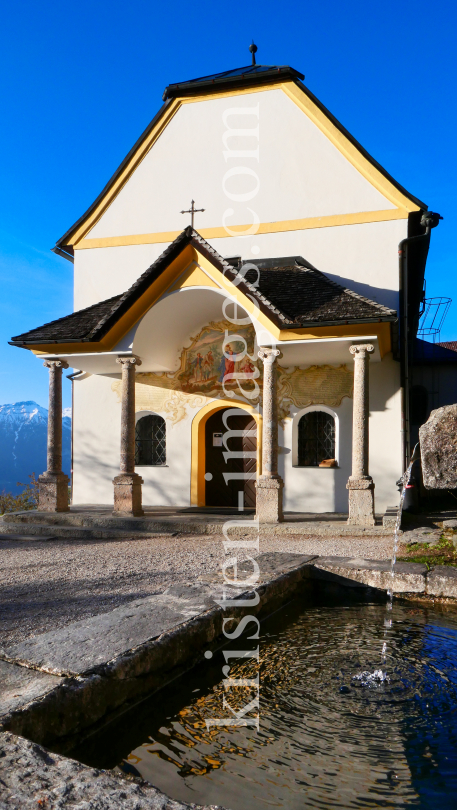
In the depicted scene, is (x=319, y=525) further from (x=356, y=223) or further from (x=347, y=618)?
(x=356, y=223)

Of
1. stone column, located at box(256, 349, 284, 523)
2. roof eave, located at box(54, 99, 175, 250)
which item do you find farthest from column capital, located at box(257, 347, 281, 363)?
roof eave, located at box(54, 99, 175, 250)

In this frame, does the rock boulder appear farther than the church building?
No

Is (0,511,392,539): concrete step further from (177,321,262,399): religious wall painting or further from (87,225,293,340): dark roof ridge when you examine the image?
(87,225,293,340): dark roof ridge

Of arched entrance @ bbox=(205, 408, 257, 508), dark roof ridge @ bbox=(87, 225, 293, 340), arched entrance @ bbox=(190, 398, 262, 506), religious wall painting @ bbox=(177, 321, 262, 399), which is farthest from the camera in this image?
arched entrance @ bbox=(205, 408, 257, 508)

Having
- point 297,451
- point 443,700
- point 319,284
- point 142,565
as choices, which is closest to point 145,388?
point 297,451

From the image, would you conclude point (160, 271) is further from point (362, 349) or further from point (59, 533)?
point (59, 533)

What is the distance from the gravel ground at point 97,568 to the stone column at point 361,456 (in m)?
0.82

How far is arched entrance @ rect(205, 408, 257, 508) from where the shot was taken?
13.2 metres

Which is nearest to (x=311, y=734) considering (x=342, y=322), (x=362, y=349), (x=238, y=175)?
(x=342, y=322)

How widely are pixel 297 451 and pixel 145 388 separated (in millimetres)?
3780

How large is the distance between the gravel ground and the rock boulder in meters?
2.98

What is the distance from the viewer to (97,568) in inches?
276

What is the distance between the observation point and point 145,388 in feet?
44.7

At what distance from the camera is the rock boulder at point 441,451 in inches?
131
